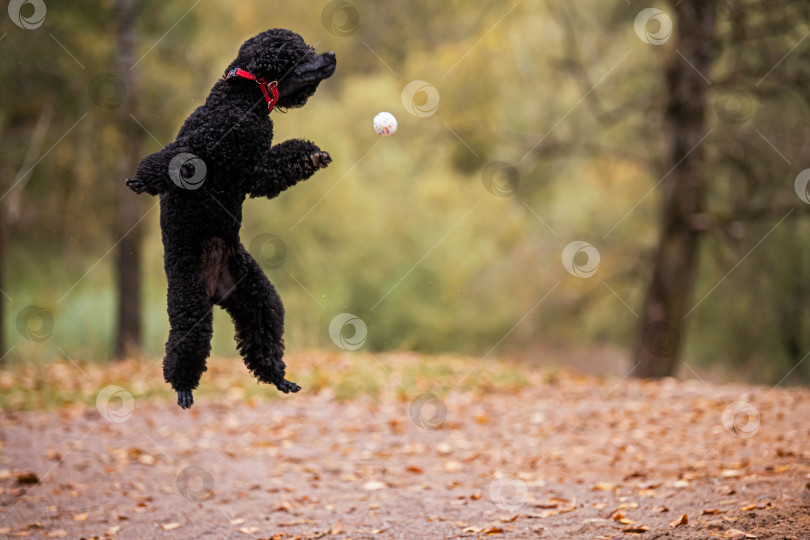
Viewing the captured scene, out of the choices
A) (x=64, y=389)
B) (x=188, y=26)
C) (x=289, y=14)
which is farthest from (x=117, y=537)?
(x=289, y=14)

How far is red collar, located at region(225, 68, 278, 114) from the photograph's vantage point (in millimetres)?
3648

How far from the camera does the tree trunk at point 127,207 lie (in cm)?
1162

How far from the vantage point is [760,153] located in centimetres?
1093

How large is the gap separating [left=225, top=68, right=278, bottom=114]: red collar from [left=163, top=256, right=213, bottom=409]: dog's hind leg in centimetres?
88
